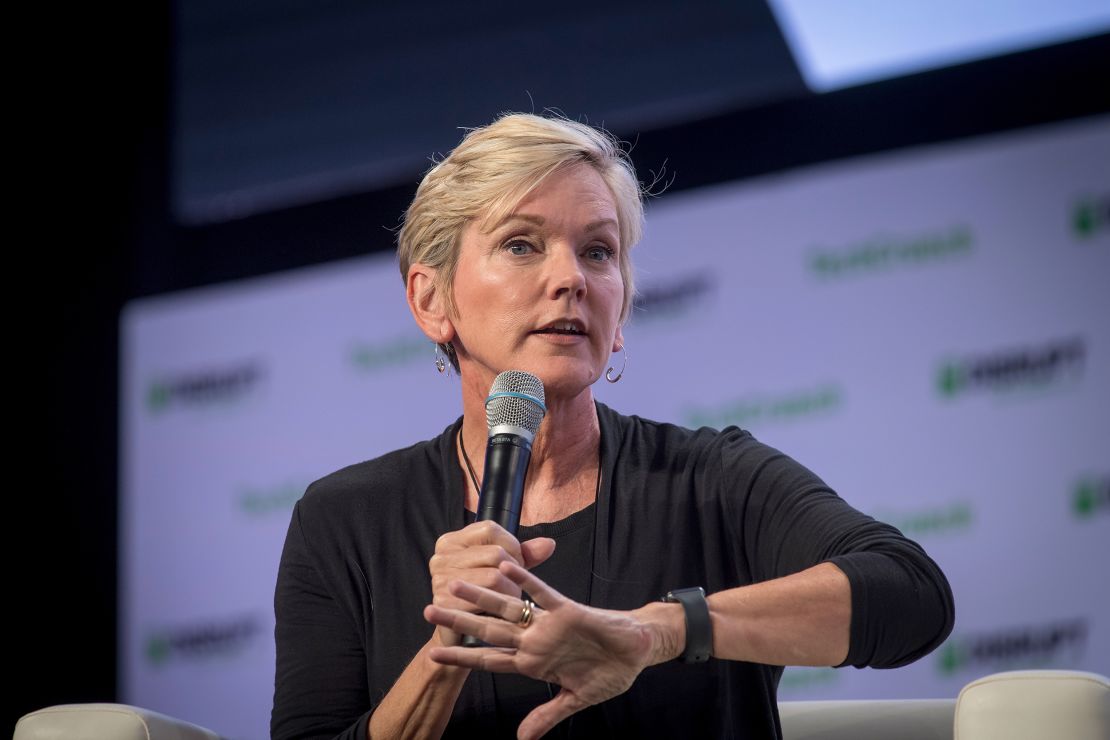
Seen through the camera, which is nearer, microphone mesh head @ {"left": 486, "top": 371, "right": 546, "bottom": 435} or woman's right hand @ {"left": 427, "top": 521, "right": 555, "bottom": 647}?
woman's right hand @ {"left": 427, "top": 521, "right": 555, "bottom": 647}

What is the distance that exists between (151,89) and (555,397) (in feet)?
→ 11.7

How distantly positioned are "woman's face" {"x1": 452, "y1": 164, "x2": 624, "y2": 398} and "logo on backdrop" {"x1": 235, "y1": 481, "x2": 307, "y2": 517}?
238 centimetres

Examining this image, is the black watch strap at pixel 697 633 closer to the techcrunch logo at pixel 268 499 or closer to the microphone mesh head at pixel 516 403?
the microphone mesh head at pixel 516 403

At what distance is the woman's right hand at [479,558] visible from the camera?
4.31 feet

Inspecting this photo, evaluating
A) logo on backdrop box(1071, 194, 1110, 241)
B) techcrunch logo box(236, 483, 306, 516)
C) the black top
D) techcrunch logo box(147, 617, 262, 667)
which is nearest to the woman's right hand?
the black top

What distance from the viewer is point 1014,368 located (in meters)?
3.27

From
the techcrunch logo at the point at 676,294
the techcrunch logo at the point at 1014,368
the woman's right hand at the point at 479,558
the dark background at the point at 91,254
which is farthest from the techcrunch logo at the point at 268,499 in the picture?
the woman's right hand at the point at 479,558

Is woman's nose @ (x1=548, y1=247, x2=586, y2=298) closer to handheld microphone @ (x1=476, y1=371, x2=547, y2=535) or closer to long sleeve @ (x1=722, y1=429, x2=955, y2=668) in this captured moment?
handheld microphone @ (x1=476, y1=371, x2=547, y2=535)

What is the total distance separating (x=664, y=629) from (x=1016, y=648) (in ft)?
7.23

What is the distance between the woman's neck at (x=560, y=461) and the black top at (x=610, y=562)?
0.09 feet

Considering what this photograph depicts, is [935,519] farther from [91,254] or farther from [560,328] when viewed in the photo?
[91,254]

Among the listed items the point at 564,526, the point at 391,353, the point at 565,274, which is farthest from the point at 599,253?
the point at 391,353

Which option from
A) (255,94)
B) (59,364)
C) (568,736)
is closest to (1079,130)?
(568,736)

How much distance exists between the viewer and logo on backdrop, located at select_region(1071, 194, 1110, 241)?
3262 mm
